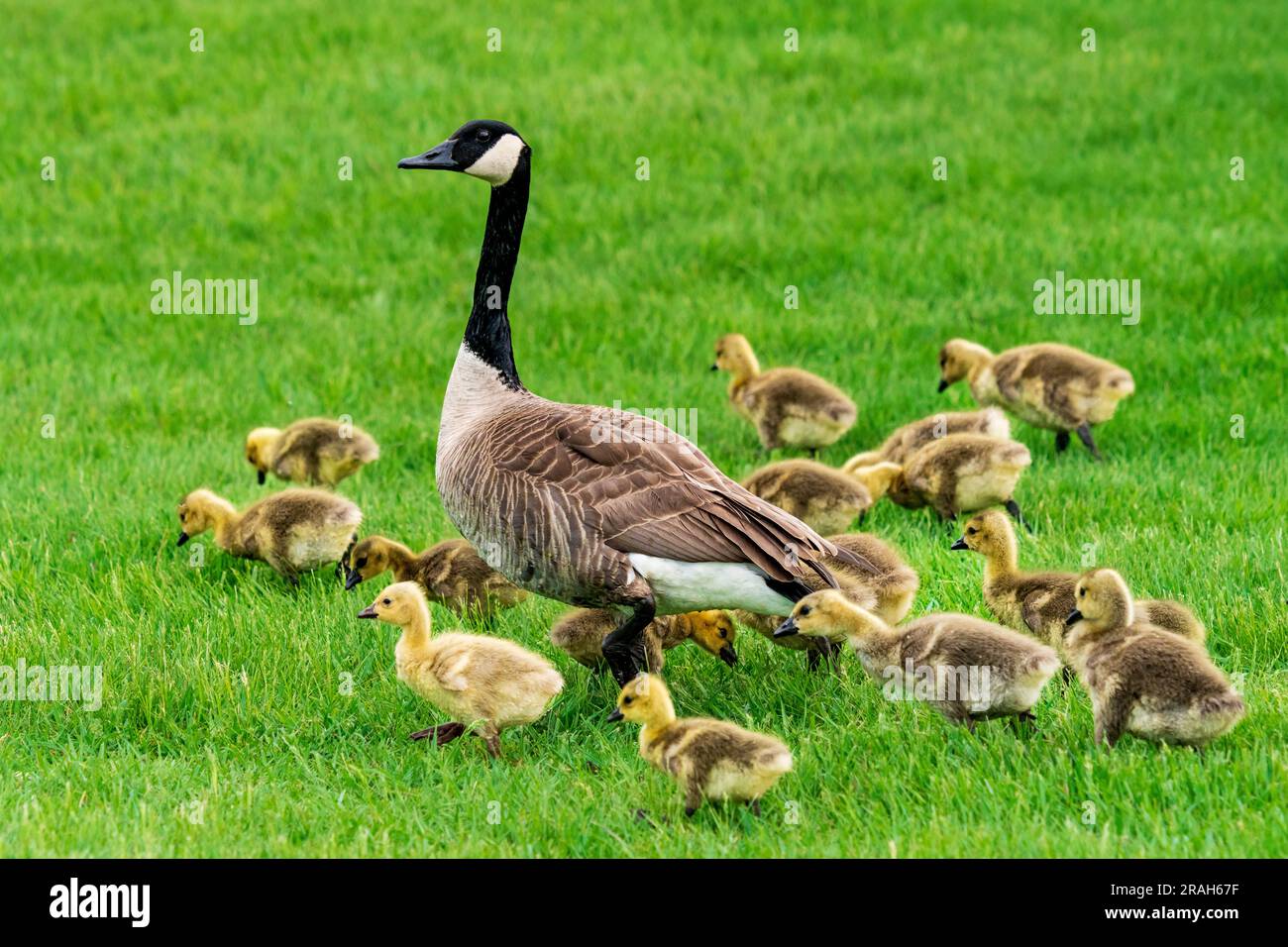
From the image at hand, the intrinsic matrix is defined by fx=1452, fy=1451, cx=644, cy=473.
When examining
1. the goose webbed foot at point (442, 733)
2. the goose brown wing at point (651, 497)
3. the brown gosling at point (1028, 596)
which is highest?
the goose brown wing at point (651, 497)

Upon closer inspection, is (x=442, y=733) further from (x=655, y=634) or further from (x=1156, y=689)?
(x=1156, y=689)

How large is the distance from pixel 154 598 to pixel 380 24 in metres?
11.9

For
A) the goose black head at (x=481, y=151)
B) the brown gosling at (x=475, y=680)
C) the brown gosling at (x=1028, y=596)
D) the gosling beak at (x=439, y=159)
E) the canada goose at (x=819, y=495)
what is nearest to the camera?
the brown gosling at (x=475, y=680)

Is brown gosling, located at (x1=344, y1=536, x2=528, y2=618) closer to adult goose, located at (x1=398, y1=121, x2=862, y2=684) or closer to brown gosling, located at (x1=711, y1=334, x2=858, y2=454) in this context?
adult goose, located at (x1=398, y1=121, x2=862, y2=684)

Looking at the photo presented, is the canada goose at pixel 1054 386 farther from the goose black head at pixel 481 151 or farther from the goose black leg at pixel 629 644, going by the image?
the goose black leg at pixel 629 644

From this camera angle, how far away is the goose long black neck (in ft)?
24.1

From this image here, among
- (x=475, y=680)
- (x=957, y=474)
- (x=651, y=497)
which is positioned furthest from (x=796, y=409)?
(x=475, y=680)

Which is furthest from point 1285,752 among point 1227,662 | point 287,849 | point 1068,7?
point 1068,7

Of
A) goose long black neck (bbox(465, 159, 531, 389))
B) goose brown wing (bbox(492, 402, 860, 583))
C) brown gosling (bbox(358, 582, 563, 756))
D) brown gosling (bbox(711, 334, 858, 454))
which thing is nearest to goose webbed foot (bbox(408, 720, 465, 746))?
brown gosling (bbox(358, 582, 563, 756))

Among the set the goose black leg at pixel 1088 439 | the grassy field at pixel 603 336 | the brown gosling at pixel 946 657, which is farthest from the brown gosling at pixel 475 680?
the goose black leg at pixel 1088 439

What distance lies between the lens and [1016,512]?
29.8 feet

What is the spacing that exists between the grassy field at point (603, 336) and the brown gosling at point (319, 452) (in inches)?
14.5

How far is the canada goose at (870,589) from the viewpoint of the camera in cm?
689

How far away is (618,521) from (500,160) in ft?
7.36
